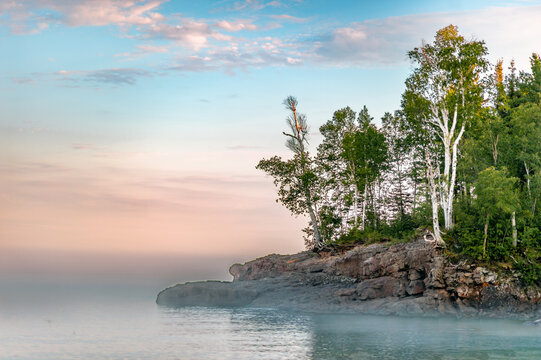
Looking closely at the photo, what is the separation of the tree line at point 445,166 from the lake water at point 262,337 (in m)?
8.81

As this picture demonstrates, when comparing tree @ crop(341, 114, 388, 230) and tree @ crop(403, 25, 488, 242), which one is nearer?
tree @ crop(403, 25, 488, 242)

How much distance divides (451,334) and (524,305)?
11701 mm

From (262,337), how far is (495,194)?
21.8 m

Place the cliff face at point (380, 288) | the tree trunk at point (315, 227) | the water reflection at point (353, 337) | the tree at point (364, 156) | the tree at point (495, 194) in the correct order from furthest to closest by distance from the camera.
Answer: the tree at point (364, 156) → the tree trunk at point (315, 227) → the tree at point (495, 194) → the cliff face at point (380, 288) → the water reflection at point (353, 337)

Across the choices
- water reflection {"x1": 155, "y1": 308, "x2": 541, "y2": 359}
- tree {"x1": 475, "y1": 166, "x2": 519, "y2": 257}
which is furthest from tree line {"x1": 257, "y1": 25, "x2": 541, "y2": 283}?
water reflection {"x1": 155, "y1": 308, "x2": 541, "y2": 359}

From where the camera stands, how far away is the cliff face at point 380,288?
1519 inches

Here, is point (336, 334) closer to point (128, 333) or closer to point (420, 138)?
point (128, 333)

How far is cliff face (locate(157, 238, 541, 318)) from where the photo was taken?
127 ft

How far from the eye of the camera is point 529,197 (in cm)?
4172

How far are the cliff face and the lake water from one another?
7.96ft

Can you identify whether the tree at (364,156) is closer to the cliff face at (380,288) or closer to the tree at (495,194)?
the cliff face at (380,288)

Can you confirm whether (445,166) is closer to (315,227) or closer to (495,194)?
(495,194)

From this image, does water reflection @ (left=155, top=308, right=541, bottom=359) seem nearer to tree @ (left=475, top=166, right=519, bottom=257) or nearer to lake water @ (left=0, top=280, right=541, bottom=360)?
lake water @ (left=0, top=280, right=541, bottom=360)

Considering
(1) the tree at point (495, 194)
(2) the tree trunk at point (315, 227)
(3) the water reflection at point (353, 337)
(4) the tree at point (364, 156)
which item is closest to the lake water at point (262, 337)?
(3) the water reflection at point (353, 337)
